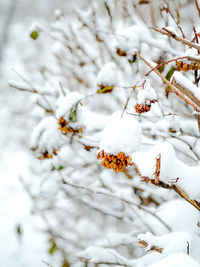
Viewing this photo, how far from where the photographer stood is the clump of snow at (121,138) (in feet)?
2.50

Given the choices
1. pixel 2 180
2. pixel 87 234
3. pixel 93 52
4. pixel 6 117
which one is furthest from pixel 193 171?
pixel 6 117

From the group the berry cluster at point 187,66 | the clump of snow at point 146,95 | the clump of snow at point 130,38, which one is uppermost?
the clump of snow at point 130,38

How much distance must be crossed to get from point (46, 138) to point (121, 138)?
0.56 metres

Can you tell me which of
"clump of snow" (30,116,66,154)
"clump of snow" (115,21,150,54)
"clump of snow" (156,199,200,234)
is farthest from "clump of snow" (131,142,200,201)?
"clump of snow" (115,21,150,54)

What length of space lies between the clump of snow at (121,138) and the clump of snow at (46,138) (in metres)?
0.48

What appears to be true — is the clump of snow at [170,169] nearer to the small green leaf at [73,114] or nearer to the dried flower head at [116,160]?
the dried flower head at [116,160]

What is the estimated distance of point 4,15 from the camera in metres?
9.70

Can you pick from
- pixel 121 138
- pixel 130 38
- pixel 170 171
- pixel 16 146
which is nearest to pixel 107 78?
pixel 130 38

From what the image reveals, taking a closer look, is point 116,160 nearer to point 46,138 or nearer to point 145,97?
point 145,97

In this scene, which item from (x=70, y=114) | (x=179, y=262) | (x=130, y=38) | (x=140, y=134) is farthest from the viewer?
(x=130, y=38)

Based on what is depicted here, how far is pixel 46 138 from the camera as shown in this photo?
121 cm

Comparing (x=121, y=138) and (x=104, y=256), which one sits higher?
(x=121, y=138)

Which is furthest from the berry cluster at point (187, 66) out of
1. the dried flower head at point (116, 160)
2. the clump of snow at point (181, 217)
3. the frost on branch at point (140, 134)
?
the clump of snow at point (181, 217)

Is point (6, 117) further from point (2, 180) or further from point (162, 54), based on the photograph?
point (162, 54)
